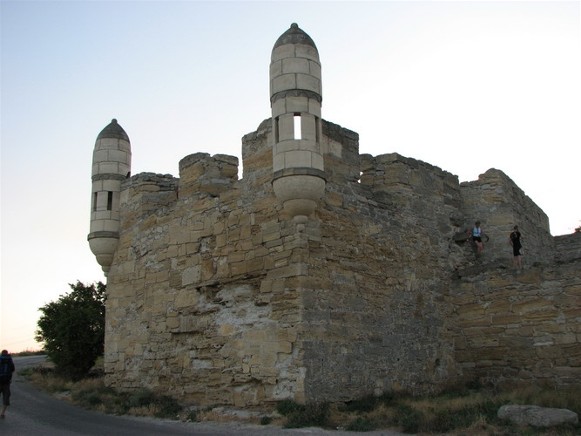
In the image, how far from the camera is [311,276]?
37.5ft

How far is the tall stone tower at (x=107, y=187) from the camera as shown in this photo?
52.0 feet

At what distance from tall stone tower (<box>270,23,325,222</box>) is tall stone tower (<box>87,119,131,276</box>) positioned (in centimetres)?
571

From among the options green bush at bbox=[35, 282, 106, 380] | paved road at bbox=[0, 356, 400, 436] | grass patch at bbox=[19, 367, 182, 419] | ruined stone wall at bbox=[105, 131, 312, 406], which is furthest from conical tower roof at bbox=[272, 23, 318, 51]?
green bush at bbox=[35, 282, 106, 380]

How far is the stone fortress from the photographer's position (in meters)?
11.5

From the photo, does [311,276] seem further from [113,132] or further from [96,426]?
[113,132]

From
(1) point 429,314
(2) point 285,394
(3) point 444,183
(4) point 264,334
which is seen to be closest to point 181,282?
(4) point 264,334

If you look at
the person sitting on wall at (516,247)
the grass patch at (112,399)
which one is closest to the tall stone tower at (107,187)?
the grass patch at (112,399)

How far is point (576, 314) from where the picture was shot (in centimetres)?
1279

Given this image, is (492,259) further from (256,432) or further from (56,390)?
(56,390)

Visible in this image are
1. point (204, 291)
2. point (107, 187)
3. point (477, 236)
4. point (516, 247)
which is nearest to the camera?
point (204, 291)

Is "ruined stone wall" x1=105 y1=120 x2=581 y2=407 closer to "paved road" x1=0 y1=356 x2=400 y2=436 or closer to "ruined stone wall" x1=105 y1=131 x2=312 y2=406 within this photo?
"ruined stone wall" x1=105 y1=131 x2=312 y2=406

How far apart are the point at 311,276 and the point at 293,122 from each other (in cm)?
269

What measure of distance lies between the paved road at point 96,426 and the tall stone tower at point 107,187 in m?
3.76

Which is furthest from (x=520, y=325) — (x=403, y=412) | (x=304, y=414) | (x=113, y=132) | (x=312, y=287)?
(x=113, y=132)
